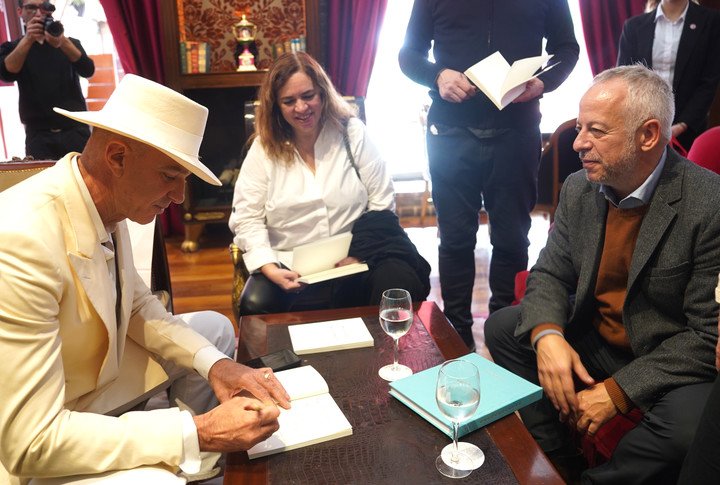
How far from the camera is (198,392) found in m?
1.66

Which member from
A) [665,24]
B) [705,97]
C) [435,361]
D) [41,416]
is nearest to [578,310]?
[435,361]

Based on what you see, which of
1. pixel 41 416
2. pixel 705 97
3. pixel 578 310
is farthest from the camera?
pixel 705 97

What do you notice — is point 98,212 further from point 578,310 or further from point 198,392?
point 578,310

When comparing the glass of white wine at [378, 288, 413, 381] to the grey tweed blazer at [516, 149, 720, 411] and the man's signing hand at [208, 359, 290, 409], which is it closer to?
the man's signing hand at [208, 359, 290, 409]

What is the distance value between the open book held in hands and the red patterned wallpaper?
7.62ft

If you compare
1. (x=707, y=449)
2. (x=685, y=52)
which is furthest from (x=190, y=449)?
(x=685, y=52)

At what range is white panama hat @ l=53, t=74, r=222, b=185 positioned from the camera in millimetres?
1171

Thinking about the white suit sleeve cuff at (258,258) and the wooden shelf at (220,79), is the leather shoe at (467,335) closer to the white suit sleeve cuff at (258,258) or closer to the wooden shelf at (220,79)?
the white suit sleeve cuff at (258,258)

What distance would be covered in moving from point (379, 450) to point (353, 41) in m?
3.66

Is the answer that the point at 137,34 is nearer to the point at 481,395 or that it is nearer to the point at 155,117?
the point at 155,117

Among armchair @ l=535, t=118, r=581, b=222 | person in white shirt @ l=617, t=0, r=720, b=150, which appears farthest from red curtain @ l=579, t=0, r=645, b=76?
armchair @ l=535, t=118, r=581, b=222

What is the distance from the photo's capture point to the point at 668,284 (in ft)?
4.77

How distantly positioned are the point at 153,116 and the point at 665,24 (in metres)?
2.95

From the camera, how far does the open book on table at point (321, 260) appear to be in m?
2.00
